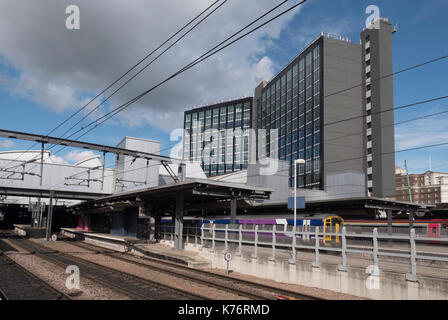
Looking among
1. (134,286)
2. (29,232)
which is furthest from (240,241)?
(29,232)

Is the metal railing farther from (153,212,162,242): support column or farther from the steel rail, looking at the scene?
(153,212,162,242): support column

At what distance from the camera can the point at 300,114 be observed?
89062 mm

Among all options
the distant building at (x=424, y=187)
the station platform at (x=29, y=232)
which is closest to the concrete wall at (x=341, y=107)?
the station platform at (x=29, y=232)

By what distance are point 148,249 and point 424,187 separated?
154 m

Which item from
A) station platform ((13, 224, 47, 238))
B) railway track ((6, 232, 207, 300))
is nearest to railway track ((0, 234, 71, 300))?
railway track ((6, 232, 207, 300))

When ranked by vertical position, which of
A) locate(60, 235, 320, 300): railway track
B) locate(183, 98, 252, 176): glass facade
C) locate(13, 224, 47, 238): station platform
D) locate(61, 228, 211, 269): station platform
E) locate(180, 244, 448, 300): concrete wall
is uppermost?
locate(183, 98, 252, 176): glass facade

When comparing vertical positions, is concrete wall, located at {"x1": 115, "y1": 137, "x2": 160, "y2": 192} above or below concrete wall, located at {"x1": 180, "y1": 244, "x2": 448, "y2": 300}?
above

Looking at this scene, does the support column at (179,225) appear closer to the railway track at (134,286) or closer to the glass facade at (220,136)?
the railway track at (134,286)

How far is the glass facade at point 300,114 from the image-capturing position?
82.7 metres

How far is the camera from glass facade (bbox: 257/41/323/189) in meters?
82.7

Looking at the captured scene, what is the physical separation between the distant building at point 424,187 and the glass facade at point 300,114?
67.4 meters
